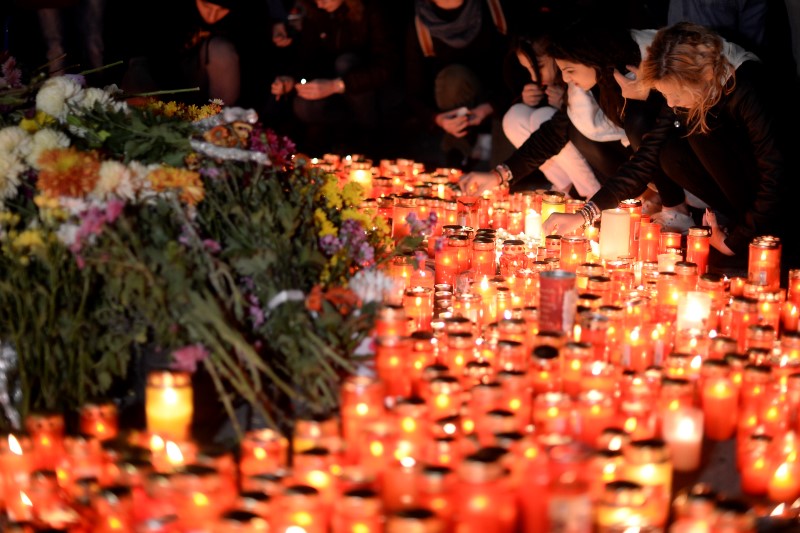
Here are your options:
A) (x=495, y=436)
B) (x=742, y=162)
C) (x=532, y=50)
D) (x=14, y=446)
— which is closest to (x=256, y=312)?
(x=14, y=446)

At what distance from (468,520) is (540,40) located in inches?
151

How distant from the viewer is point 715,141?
4199mm

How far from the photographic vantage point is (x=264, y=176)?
296 centimetres

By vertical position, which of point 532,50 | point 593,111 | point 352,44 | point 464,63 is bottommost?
point 593,111

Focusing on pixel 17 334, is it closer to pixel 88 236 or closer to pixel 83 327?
pixel 83 327

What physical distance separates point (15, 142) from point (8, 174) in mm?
110

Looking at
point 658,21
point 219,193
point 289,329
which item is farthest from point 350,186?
point 658,21

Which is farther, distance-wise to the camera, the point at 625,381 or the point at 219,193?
the point at 219,193

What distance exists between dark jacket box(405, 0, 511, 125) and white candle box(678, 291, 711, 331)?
138 inches

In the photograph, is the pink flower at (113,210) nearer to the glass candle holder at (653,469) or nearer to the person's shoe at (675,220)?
the glass candle holder at (653,469)

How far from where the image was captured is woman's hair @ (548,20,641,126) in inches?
168

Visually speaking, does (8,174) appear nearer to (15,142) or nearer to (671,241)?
(15,142)

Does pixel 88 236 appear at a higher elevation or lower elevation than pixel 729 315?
higher

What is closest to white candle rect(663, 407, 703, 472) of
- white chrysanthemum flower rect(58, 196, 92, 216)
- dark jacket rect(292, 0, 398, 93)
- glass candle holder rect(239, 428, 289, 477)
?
glass candle holder rect(239, 428, 289, 477)
